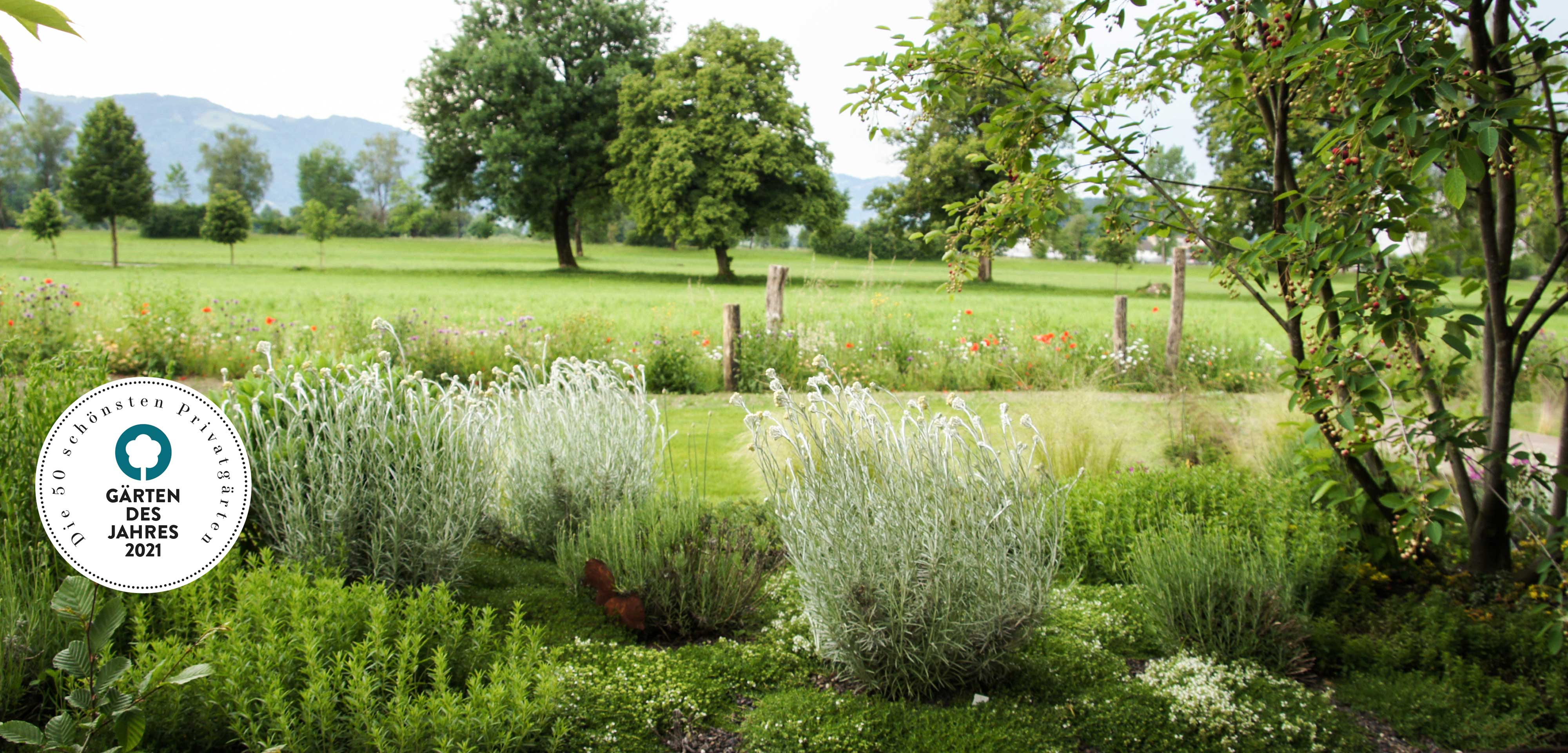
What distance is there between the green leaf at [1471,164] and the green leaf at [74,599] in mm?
3253

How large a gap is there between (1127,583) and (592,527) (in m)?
2.57

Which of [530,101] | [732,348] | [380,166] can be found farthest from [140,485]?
[380,166]

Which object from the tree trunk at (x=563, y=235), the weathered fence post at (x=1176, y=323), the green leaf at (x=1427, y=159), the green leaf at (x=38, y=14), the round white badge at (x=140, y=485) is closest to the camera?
the green leaf at (x=38, y=14)

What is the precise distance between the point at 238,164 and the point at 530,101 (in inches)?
2285

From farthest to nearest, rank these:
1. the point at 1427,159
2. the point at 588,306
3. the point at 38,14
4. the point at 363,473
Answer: the point at 588,306, the point at 363,473, the point at 1427,159, the point at 38,14

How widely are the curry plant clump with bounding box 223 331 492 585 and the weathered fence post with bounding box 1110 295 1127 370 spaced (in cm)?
954

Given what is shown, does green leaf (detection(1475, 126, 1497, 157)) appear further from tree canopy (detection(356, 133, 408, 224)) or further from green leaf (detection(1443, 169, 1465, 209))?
tree canopy (detection(356, 133, 408, 224))

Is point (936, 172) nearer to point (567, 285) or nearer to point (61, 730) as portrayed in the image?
point (567, 285)

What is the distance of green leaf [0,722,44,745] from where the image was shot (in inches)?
57.3

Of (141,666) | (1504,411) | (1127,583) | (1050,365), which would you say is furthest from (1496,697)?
(1050,365)

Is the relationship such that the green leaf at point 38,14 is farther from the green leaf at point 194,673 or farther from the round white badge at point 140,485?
the round white badge at point 140,485

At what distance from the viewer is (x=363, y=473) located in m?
3.38

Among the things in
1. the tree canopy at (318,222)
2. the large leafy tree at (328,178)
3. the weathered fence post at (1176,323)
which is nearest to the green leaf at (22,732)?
the weathered fence post at (1176,323)

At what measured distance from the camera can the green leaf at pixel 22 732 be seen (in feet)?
4.77
